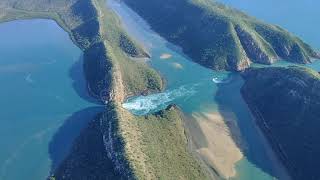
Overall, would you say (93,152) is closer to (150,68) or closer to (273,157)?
(273,157)

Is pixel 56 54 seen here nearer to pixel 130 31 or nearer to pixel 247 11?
pixel 130 31

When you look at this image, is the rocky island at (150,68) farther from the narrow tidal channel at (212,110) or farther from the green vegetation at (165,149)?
the narrow tidal channel at (212,110)

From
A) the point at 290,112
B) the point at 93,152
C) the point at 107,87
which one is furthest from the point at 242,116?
the point at 93,152

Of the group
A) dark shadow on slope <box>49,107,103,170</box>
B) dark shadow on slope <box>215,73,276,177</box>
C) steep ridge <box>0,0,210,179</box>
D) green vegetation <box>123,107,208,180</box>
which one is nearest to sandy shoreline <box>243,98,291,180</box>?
dark shadow on slope <box>215,73,276,177</box>

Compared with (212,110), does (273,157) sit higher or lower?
higher

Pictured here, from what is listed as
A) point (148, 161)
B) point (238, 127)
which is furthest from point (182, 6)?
point (148, 161)

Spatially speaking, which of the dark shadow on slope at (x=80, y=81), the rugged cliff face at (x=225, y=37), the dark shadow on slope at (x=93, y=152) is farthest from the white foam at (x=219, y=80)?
the dark shadow on slope at (x=93, y=152)

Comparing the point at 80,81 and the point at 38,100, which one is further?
the point at 80,81
